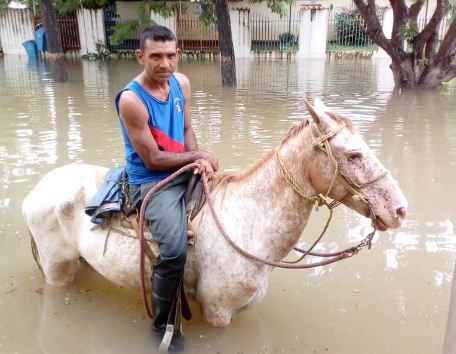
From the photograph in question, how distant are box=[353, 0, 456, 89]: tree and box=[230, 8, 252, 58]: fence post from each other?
10.9m

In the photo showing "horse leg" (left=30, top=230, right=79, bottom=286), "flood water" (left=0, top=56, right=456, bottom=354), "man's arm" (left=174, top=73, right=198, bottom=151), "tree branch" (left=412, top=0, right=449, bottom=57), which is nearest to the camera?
"man's arm" (left=174, top=73, right=198, bottom=151)

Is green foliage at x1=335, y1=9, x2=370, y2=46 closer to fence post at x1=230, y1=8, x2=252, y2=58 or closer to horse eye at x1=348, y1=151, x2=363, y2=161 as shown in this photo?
fence post at x1=230, y1=8, x2=252, y2=58

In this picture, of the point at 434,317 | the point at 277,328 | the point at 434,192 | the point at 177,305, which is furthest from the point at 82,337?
the point at 434,192

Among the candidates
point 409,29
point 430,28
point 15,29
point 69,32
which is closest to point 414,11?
point 430,28

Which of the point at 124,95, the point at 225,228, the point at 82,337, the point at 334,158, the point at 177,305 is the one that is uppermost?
the point at 124,95

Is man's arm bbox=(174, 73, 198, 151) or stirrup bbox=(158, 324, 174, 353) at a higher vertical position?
man's arm bbox=(174, 73, 198, 151)

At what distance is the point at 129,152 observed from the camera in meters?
3.04

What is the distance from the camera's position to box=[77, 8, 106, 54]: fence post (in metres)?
25.5

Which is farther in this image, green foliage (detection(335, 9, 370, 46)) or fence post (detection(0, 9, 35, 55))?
fence post (detection(0, 9, 35, 55))

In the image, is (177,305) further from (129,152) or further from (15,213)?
(15,213)

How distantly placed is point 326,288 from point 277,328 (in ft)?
2.41

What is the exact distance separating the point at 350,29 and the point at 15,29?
19117mm

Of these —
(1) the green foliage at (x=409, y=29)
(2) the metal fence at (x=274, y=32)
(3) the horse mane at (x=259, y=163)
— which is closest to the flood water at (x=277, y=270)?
(3) the horse mane at (x=259, y=163)

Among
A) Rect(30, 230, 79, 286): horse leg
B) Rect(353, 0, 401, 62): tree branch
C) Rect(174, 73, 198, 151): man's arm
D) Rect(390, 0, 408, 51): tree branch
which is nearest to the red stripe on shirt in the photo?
Rect(174, 73, 198, 151): man's arm
